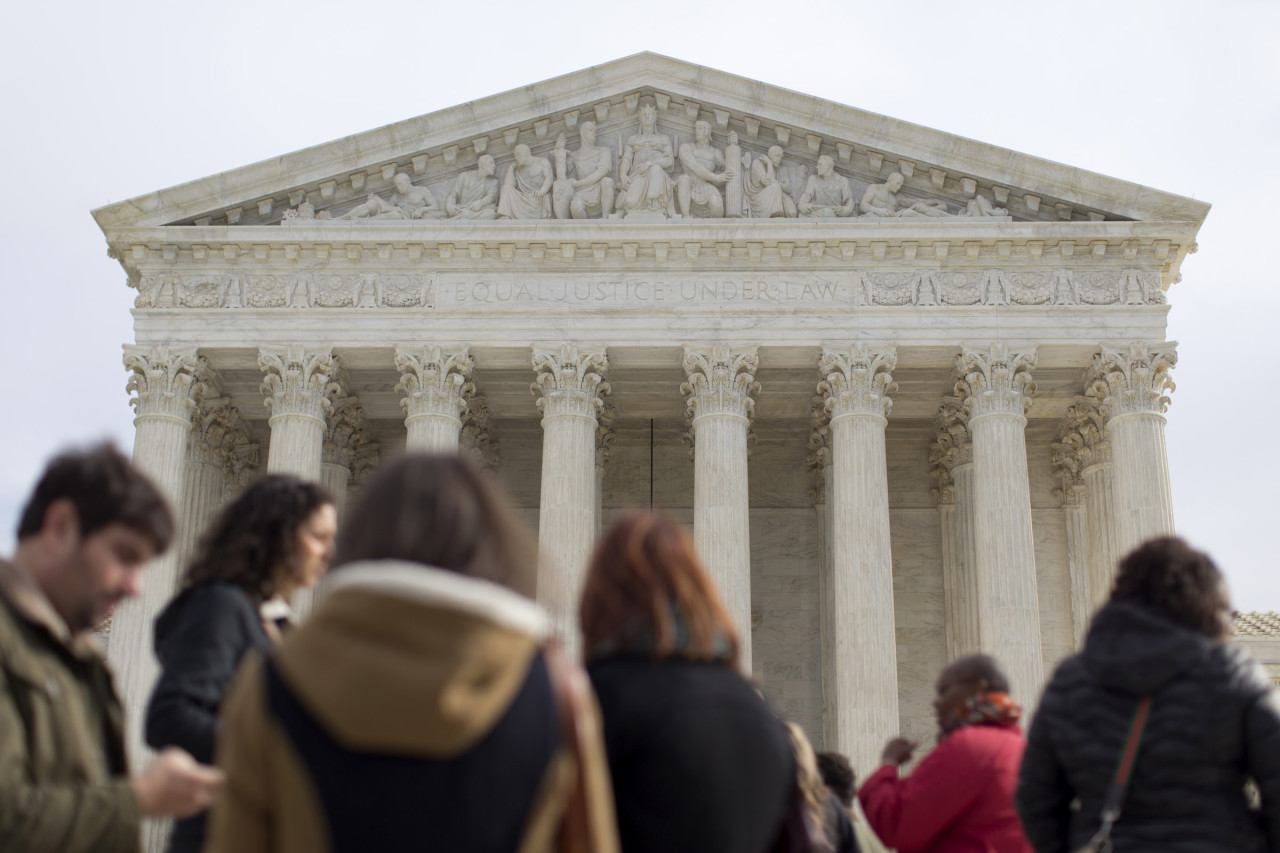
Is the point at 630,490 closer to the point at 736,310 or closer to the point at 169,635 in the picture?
the point at 736,310

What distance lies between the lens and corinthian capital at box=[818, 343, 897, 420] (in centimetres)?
2517

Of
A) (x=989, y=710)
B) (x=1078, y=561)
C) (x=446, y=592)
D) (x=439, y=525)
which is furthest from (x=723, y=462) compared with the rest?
(x=446, y=592)

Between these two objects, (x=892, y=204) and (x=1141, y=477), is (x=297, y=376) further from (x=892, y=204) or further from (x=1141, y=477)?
(x=1141, y=477)

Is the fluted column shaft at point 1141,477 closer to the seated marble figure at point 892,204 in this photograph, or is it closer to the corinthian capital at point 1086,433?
the corinthian capital at point 1086,433

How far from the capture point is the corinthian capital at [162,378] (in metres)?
25.3

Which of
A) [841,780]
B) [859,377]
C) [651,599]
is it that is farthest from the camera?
[859,377]

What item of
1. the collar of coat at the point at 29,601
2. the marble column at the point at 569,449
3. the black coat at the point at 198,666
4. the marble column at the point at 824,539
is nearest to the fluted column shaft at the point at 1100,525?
the marble column at the point at 824,539

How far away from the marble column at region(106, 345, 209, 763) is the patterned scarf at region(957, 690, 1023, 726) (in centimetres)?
1988

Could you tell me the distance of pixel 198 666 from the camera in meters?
5.15

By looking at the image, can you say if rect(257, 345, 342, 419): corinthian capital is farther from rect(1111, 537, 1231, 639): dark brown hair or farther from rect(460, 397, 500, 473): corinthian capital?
rect(1111, 537, 1231, 639): dark brown hair

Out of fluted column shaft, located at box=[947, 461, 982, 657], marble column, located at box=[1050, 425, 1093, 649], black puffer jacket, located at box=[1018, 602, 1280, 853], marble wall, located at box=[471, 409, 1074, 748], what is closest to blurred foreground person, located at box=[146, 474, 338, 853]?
black puffer jacket, located at box=[1018, 602, 1280, 853]

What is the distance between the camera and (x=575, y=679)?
327 cm

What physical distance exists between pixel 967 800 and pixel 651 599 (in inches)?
132

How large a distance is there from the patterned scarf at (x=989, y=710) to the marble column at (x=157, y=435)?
1988 centimetres
